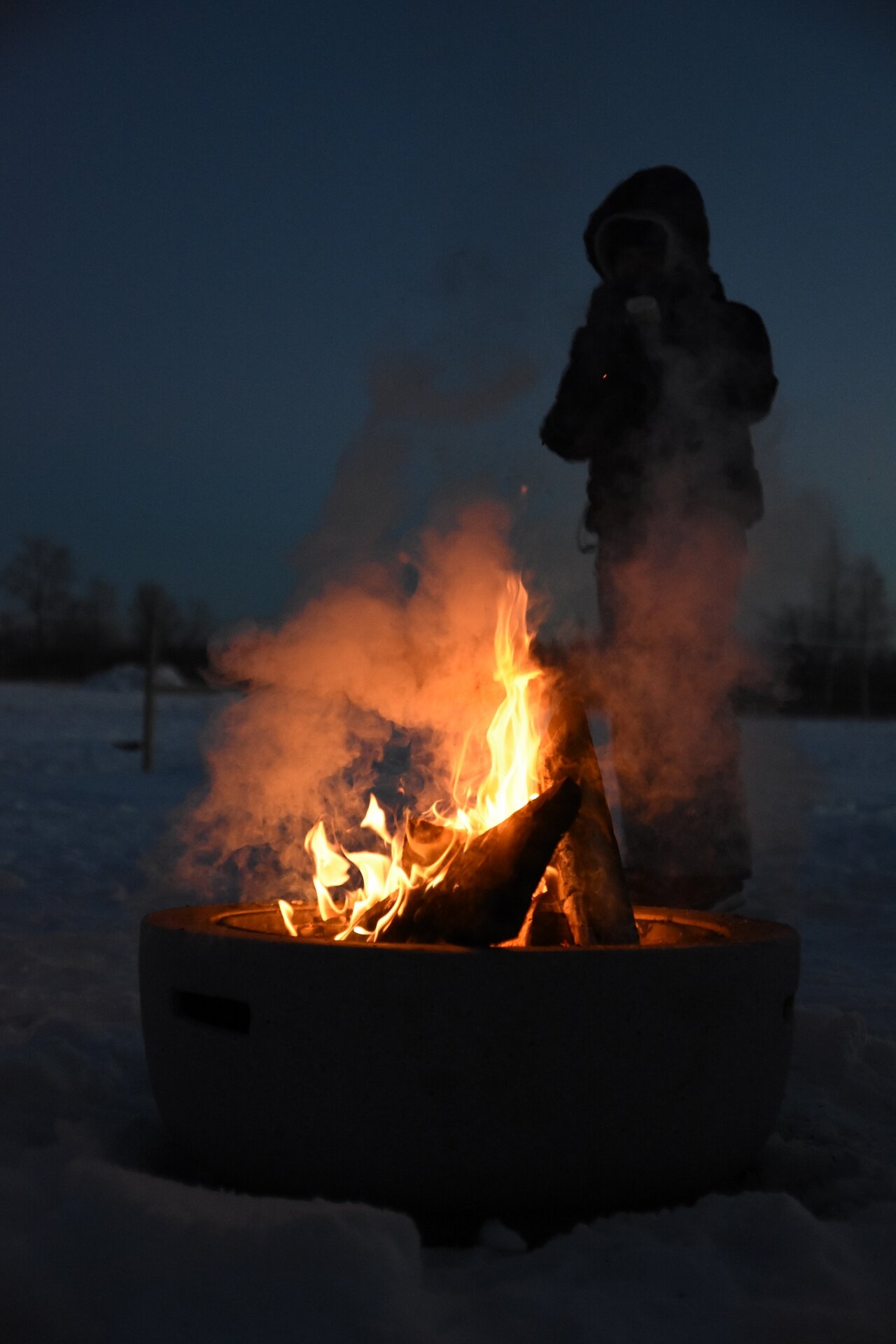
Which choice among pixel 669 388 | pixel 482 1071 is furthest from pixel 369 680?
pixel 482 1071

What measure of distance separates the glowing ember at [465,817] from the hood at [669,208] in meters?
A: 2.00

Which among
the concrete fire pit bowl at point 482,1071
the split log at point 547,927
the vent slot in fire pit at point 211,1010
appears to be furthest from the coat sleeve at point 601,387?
the vent slot in fire pit at point 211,1010

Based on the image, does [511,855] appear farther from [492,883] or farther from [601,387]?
[601,387]

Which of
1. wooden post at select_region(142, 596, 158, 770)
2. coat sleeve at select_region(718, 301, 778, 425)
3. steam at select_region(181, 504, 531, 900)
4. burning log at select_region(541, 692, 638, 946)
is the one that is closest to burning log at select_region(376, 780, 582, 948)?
burning log at select_region(541, 692, 638, 946)

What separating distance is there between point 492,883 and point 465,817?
698mm

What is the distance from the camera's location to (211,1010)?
219 cm

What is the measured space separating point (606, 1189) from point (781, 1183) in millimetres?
541

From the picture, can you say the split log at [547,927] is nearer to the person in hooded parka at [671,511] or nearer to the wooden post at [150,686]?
the person in hooded parka at [671,511]

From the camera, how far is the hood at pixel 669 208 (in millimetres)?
4375

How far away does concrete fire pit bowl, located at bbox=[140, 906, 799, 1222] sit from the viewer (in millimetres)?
1890

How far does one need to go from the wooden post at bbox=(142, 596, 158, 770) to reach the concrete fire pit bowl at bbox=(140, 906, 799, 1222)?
8.43 m

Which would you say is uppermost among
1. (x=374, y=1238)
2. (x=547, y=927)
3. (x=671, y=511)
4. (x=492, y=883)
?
(x=671, y=511)

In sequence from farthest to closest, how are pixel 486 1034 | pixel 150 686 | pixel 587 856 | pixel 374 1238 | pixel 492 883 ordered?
pixel 150 686 < pixel 587 856 < pixel 492 883 < pixel 486 1034 < pixel 374 1238

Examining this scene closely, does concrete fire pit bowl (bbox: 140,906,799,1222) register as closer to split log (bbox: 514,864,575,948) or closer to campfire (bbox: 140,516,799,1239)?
campfire (bbox: 140,516,799,1239)
